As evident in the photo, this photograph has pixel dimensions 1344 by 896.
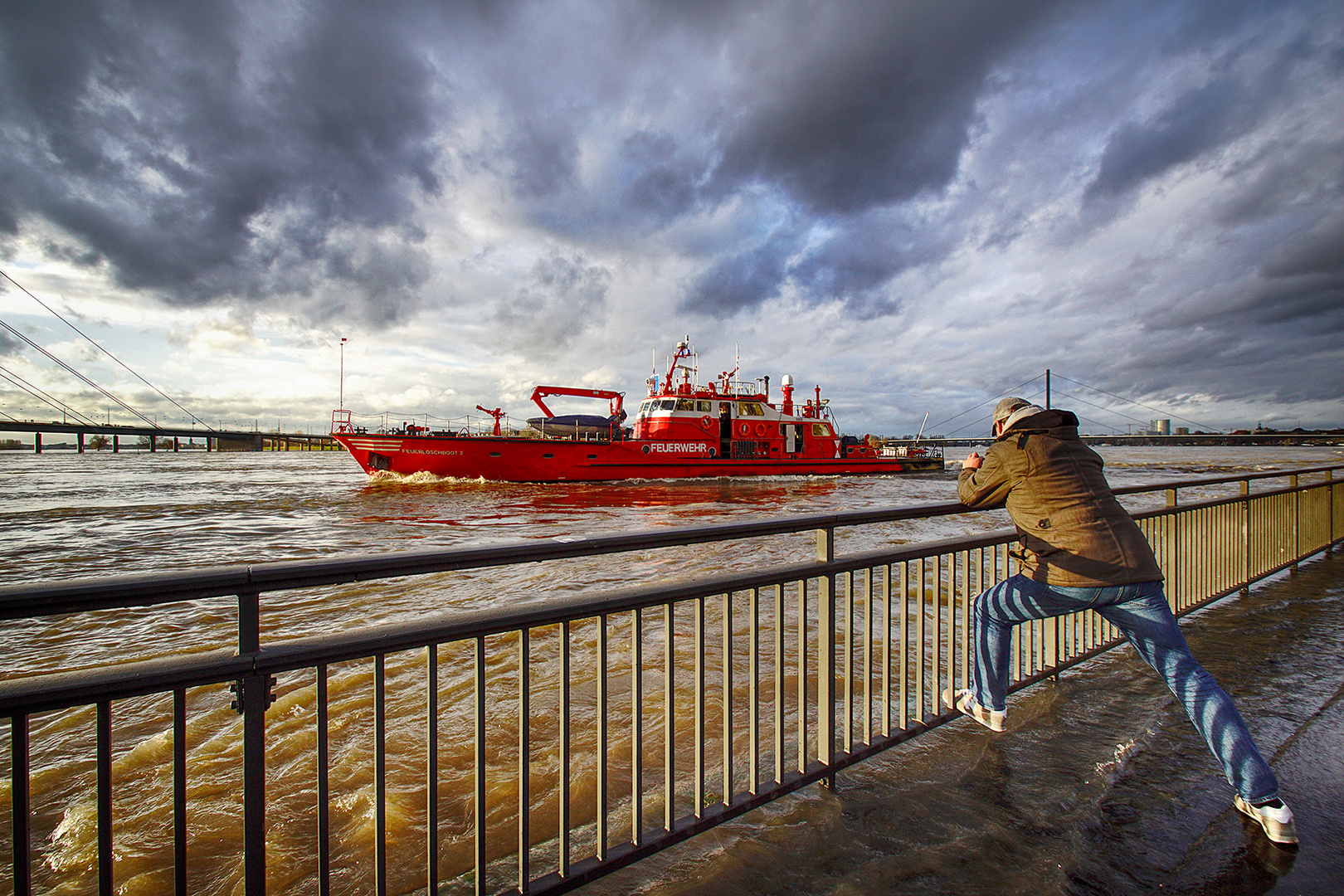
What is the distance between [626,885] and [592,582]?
4.60 m

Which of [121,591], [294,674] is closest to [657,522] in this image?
[294,674]

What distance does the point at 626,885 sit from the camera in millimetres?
1893

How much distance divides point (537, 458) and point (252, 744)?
1924cm

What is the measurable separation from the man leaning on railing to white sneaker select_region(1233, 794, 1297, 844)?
1cm

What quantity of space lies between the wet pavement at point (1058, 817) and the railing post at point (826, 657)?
0.71 feet

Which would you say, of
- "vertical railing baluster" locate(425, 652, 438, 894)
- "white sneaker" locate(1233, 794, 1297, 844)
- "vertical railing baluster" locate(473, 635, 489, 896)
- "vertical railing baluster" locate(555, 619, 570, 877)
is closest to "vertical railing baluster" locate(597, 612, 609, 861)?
"vertical railing baluster" locate(555, 619, 570, 877)

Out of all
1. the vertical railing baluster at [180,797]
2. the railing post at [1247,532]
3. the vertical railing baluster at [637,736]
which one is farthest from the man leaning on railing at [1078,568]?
the railing post at [1247,532]

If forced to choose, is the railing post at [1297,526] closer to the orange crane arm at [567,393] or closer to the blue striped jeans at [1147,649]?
the blue striped jeans at [1147,649]

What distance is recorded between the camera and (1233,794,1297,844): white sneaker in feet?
6.25

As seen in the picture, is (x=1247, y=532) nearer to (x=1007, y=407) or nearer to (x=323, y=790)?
(x=1007, y=407)

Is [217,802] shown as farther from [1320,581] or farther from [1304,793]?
[1320,581]

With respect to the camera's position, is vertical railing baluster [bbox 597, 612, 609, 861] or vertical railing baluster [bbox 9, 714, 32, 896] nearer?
vertical railing baluster [bbox 9, 714, 32, 896]

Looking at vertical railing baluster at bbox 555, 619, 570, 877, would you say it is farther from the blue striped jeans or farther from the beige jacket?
the blue striped jeans

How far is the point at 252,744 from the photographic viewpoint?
131 centimetres
